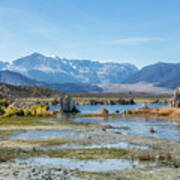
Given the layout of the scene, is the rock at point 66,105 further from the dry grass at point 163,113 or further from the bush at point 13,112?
the bush at point 13,112

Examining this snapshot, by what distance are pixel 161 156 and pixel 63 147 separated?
47.7ft

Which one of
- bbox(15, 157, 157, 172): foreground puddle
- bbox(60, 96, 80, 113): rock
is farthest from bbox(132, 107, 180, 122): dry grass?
bbox(15, 157, 157, 172): foreground puddle

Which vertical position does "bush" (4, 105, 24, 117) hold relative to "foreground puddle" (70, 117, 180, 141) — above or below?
above

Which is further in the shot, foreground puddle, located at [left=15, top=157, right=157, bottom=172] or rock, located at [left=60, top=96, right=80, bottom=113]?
rock, located at [left=60, top=96, right=80, bottom=113]

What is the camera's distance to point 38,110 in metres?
116

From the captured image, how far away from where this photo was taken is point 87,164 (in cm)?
3609

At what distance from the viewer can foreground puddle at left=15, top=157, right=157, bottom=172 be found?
34.3 meters

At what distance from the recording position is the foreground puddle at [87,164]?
34344 millimetres

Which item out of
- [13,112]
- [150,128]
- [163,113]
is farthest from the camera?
[163,113]

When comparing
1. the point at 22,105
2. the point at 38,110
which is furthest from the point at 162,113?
the point at 22,105

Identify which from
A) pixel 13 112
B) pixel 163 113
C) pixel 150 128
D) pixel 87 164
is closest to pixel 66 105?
pixel 13 112

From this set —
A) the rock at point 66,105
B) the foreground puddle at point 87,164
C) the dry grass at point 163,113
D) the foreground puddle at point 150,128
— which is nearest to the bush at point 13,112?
the rock at point 66,105

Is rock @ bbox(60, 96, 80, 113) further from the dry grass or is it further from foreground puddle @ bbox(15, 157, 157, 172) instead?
foreground puddle @ bbox(15, 157, 157, 172)

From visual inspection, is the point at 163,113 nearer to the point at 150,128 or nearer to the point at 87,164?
the point at 150,128
